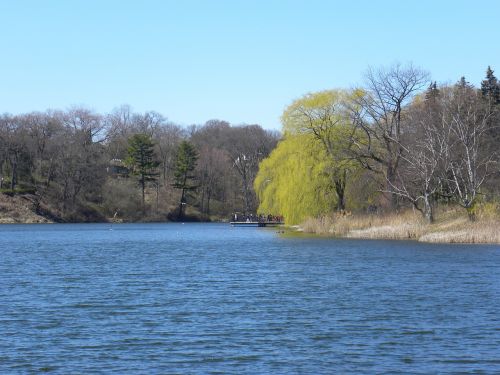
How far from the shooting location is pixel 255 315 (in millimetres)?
22844

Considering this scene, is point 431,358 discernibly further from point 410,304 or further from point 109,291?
point 109,291

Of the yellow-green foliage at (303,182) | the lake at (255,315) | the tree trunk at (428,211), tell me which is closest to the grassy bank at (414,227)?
the tree trunk at (428,211)

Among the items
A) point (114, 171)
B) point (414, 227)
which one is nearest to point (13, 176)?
point (114, 171)

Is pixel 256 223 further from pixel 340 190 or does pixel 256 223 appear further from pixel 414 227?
pixel 414 227

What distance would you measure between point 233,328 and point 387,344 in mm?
3995

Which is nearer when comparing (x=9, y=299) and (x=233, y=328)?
(x=233, y=328)

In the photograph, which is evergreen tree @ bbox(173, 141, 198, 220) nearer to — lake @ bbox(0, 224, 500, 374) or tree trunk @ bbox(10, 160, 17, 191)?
tree trunk @ bbox(10, 160, 17, 191)

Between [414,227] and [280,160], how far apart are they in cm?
1850

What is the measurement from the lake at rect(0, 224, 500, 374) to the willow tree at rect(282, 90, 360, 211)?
21218mm

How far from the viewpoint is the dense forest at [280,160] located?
57656 mm

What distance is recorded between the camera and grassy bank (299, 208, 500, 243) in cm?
4650

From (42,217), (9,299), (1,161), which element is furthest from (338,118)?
(1,161)

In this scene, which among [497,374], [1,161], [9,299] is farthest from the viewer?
[1,161]

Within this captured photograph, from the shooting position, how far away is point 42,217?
355ft
